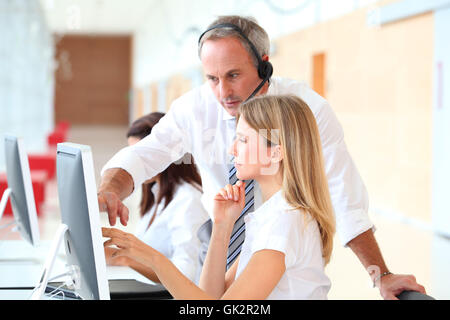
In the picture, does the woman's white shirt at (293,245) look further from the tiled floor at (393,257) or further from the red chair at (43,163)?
the red chair at (43,163)

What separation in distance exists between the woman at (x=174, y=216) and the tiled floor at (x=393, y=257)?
0.23 meters

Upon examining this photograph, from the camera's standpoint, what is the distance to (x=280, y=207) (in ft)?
4.99

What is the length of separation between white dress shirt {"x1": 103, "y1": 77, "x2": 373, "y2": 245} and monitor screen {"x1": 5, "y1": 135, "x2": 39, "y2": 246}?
16.7 inches

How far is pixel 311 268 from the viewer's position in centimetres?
149

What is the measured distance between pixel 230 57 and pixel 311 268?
0.73 m

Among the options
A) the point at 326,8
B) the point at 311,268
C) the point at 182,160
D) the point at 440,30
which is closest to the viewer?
the point at 311,268

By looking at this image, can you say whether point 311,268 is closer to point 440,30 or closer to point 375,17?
point 440,30

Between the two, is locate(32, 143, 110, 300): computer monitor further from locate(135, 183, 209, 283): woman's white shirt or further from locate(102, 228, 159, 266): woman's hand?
locate(135, 183, 209, 283): woman's white shirt

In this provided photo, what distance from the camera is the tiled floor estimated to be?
3763 mm

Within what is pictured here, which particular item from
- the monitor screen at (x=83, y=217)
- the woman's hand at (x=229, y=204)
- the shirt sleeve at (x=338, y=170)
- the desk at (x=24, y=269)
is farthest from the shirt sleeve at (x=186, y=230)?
the monitor screen at (x=83, y=217)

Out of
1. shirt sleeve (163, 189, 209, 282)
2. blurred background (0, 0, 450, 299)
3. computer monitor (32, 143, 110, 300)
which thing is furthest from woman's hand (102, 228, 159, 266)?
blurred background (0, 0, 450, 299)

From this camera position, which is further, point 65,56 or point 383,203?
point 65,56

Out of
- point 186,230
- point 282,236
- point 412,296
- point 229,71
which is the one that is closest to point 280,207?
point 282,236

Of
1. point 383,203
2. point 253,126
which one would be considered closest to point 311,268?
point 253,126
